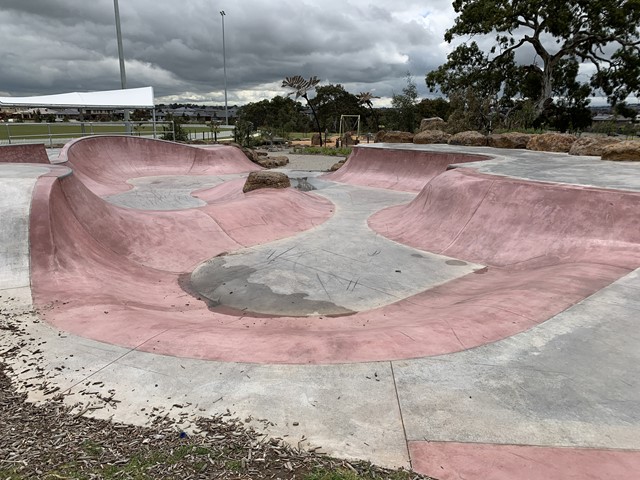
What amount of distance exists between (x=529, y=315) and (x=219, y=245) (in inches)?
291

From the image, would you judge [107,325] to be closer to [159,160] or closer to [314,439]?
[314,439]

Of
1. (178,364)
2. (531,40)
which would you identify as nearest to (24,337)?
(178,364)

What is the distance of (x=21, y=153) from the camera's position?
54.3 feet

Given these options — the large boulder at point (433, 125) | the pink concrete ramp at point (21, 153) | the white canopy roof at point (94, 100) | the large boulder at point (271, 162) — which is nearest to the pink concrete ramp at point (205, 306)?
the pink concrete ramp at point (21, 153)

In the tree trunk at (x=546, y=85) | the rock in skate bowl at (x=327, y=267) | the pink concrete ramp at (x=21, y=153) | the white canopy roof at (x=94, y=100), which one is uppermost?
the tree trunk at (x=546, y=85)

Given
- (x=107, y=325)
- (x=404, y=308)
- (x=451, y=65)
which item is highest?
(x=451, y=65)

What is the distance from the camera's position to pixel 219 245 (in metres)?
10.4

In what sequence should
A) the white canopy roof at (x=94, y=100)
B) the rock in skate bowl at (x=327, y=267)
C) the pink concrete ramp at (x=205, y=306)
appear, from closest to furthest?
the pink concrete ramp at (x=205, y=306) → the rock in skate bowl at (x=327, y=267) → the white canopy roof at (x=94, y=100)

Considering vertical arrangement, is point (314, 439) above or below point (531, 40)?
below

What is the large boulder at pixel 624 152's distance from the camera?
13.2 m

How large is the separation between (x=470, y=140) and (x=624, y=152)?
8739mm

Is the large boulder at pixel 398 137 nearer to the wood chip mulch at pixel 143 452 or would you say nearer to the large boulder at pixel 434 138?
the large boulder at pixel 434 138

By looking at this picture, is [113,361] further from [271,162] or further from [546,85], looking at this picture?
[546,85]

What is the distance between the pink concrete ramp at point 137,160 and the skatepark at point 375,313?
6998mm
